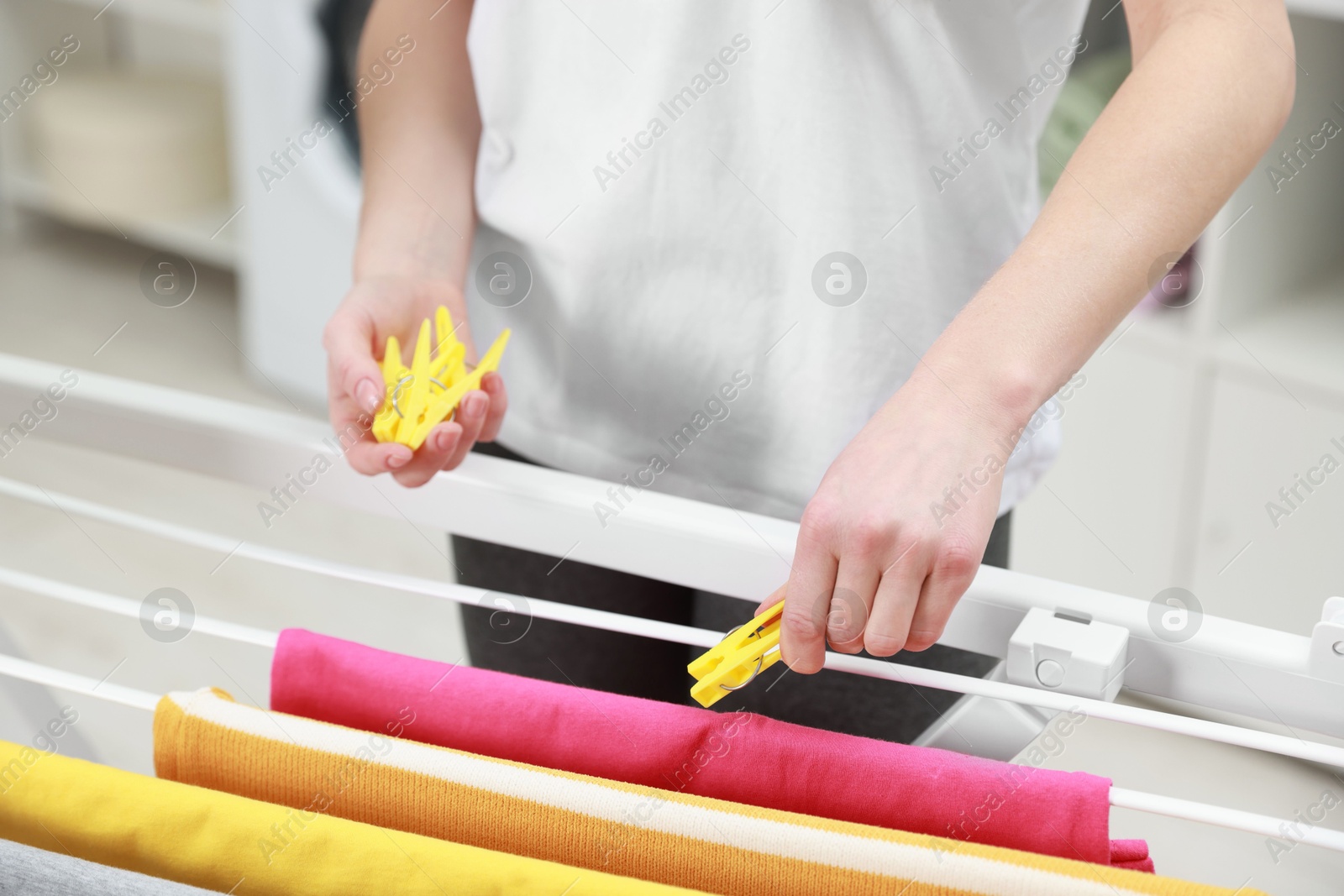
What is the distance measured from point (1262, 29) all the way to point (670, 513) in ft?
0.95

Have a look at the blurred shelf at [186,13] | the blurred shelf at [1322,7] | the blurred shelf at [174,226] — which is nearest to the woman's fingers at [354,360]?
the blurred shelf at [1322,7]

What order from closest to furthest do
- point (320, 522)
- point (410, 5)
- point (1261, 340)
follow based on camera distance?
point (410, 5) < point (1261, 340) < point (320, 522)

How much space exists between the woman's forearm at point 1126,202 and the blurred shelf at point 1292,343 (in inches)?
34.4

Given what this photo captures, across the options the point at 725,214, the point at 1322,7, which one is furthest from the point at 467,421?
the point at 1322,7

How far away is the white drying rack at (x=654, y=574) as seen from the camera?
0.39m

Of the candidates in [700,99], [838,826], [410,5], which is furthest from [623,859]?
[410,5]

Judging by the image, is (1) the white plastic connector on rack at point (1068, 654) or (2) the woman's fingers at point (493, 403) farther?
(2) the woman's fingers at point (493, 403)

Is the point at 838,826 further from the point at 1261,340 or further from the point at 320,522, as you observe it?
the point at 320,522

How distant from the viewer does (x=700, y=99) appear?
558 mm

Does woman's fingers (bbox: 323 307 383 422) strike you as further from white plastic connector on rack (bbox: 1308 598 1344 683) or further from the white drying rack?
white plastic connector on rack (bbox: 1308 598 1344 683)

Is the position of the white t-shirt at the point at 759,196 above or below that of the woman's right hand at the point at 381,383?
above

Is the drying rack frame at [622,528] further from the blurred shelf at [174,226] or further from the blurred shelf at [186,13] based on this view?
the blurred shelf at [174,226]

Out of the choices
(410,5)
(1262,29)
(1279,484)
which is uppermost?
(1279,484)

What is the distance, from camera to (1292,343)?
1237mm
